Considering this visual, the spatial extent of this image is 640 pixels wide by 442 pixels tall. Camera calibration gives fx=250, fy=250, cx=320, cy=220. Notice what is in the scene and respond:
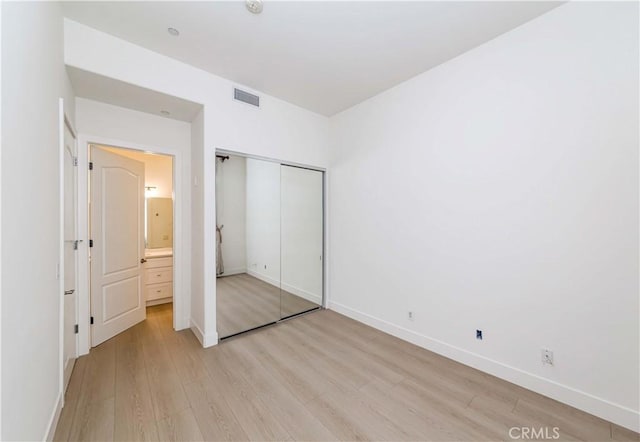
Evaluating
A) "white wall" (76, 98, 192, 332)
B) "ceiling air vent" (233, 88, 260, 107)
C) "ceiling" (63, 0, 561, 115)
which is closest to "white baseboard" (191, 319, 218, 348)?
"white wall" (76, 98, 192, 332)

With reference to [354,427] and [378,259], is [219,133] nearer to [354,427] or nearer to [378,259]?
[378,259]

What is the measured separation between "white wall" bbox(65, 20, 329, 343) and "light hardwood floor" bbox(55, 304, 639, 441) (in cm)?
59

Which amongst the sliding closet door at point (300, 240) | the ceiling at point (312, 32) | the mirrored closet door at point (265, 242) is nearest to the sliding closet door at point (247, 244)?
the mirrored closet door at point (265, 242)

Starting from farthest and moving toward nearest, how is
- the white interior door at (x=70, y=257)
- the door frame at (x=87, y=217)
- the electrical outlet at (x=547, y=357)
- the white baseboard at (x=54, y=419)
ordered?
the door frame at (x=87, y=217)
the white interior door at (x=70, y=257)
the electrical outlet at (x=547, y=357)
the white baseboard at (x=54, y=419)

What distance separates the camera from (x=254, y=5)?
1.91 m

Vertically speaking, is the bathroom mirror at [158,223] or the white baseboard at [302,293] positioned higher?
the bathroom mirror at [158,223]

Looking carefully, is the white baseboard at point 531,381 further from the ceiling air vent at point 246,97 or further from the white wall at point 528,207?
the ceiling air vent at point 246,97

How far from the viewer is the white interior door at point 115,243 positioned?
2.74 meters

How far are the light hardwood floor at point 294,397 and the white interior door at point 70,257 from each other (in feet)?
0.67

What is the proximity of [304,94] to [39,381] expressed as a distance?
347 centimetres

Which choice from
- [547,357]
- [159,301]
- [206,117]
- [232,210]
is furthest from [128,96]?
[547,357]

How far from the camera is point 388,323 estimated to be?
313 centimetres

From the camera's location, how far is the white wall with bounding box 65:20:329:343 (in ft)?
7.16

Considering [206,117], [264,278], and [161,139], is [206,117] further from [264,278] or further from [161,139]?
[264,278]
